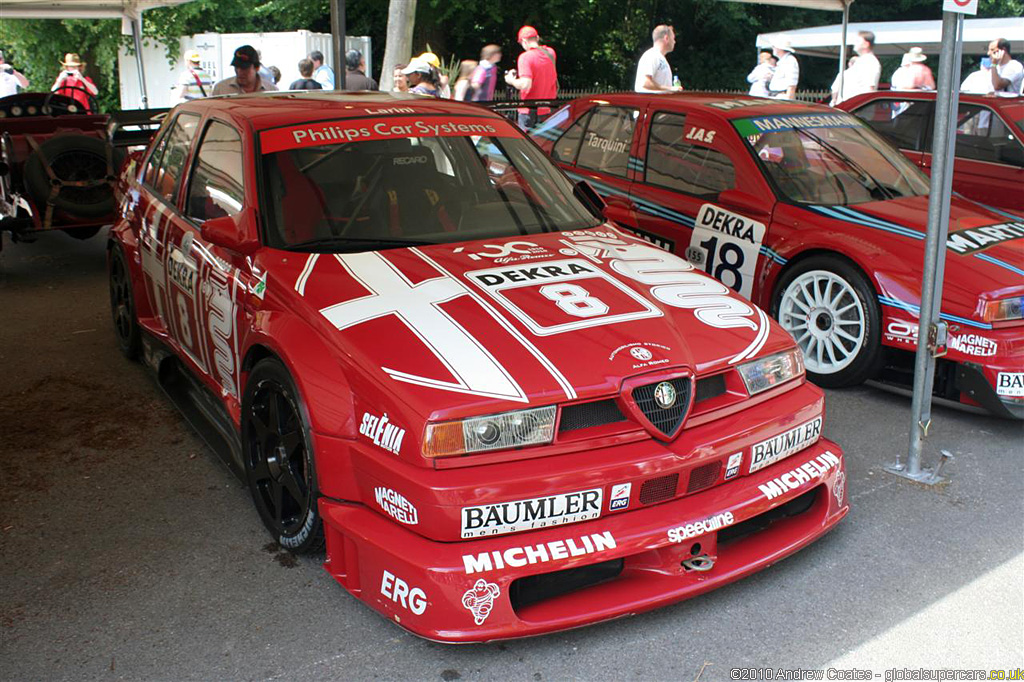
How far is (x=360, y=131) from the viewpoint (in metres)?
3.96

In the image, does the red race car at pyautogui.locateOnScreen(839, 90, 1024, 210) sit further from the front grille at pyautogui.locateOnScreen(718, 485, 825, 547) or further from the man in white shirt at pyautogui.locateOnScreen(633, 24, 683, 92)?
the front grille at pyautogui.locateOnScreen(718, 485, 825, 547)

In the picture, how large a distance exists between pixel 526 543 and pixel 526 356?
0.58 meters

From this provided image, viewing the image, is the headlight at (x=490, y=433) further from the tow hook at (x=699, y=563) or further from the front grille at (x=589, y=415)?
the tow hook at (x=699, y=563)

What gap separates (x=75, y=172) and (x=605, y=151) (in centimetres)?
426

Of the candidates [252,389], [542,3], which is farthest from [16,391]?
[542,3]

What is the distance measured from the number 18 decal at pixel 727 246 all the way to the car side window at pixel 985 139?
10.7 feet

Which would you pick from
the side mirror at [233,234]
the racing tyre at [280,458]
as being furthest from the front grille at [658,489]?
the side mirror at [233,234]

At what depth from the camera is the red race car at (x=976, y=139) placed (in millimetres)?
7500

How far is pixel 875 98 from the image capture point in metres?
8.43

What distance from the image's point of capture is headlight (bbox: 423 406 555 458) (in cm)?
270

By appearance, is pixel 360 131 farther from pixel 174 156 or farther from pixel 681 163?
pixel 681 163

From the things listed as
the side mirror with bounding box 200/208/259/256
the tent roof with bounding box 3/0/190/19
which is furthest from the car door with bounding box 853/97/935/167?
the tent roof with bounding box 3/0/190/19

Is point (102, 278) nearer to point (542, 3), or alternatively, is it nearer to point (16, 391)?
point (16, 391)

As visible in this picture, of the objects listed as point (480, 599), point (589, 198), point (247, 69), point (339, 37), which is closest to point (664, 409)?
point (480, 599)
